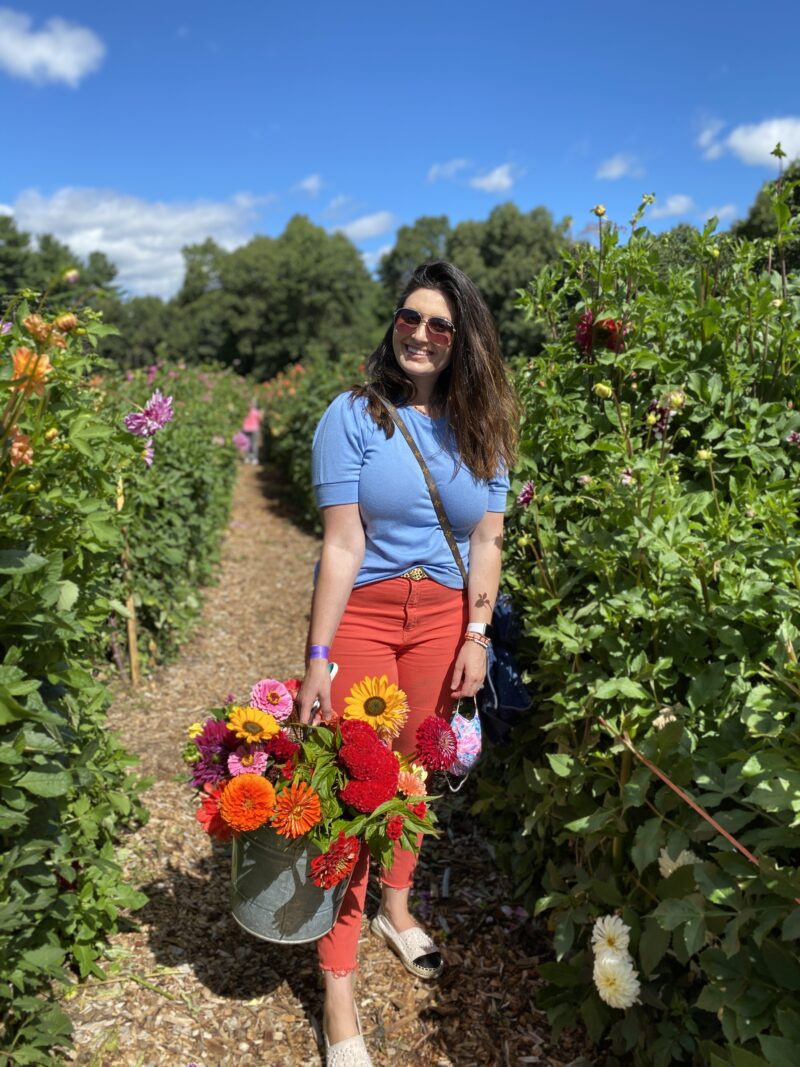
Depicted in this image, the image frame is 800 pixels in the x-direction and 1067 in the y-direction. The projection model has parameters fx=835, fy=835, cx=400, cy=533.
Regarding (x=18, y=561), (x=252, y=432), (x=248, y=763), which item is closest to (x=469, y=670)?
(x=248, y=763)

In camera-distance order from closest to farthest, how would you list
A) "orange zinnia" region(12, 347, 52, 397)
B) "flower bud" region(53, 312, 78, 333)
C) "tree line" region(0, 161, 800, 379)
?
"orange zinnia" region(12, 347, 52, 397) → "flower bud" region(53, 312, 78, 333) → "tree line" region(0, 161, 800, 379)

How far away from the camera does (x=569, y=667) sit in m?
2.13

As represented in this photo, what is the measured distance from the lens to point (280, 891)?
1972 mm

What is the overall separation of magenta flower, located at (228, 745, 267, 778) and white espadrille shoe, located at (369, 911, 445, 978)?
0.92 metres

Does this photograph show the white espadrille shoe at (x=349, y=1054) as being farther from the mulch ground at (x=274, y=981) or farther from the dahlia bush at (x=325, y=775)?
the dahlia bush at (x=325, y=775)

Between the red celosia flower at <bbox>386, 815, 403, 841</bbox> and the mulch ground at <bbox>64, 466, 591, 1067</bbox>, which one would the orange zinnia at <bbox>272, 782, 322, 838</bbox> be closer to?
the red celosia flower at <bbox>386, 815, 403, 841</bbox>

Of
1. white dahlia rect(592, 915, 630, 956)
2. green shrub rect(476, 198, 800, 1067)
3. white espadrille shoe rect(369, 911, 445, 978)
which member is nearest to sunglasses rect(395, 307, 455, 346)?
green shrub rect(476, 198, 800, 1067)

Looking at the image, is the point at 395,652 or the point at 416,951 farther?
the point at 416,951

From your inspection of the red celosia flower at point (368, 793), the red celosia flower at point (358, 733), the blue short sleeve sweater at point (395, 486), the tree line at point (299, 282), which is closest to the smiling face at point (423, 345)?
the blue short sleeve sweater at point (395, 486)

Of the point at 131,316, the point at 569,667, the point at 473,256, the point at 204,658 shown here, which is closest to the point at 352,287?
the point at 473,256

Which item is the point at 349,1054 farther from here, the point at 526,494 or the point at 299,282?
the point at 299,282

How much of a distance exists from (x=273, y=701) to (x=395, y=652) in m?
0.43

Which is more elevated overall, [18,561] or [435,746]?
[18,561]

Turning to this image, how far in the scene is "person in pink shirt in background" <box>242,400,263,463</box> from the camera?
14000 millimetres
